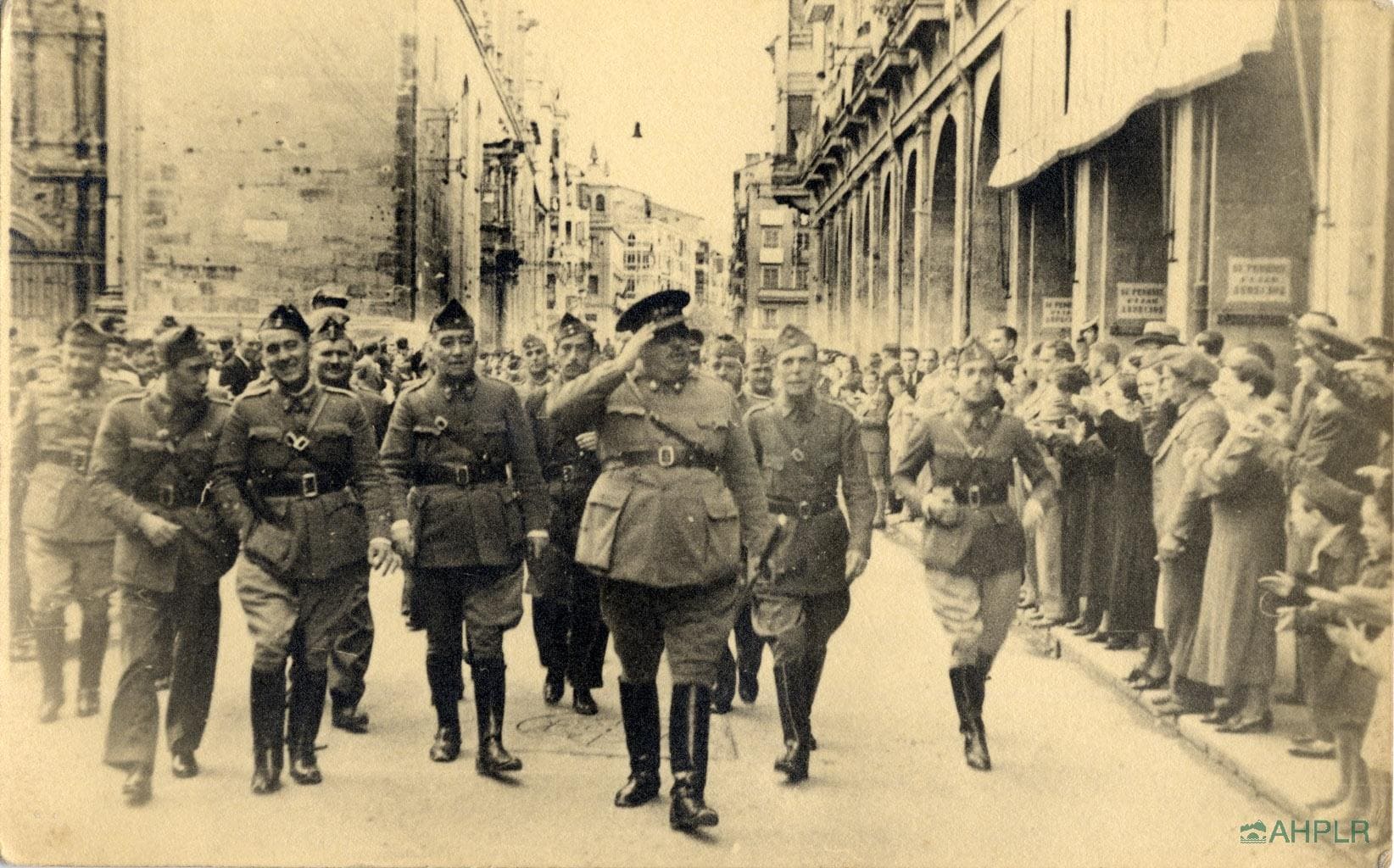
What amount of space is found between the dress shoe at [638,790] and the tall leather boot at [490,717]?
565 millimetres

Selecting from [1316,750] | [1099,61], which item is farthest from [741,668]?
[1099,61]

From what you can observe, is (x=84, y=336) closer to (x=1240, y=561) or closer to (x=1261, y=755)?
(x=1240, y=561)

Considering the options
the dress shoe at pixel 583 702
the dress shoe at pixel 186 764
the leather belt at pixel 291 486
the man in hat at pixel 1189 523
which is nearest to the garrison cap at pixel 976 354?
the man in hat at pixel 1189 523

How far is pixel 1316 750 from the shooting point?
5.41 meters

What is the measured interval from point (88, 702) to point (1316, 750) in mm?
5759

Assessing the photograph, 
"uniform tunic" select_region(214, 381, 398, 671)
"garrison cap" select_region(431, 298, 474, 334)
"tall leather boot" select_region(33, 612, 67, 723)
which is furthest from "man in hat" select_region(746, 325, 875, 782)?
"tall leather boot" select_region(33, 612, 67, 723)

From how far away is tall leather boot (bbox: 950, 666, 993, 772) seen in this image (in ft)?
18.6

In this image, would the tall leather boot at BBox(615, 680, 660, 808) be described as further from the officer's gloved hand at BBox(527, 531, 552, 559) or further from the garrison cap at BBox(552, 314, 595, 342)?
the garrison cap at BBox(552, 314, 595, 342)

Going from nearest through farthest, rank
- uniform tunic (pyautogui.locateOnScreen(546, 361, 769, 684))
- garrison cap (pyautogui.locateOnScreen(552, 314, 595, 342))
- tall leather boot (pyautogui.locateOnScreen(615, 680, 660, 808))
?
uniform tunic (pyautogui.locateOnScreen(546, 361, 769, 684)), tall leather boot (pyautogui.locateOnScreen(615, 680, 660, 808)), garrison cap (pyautogui.locateOnScreen(552, 314, 595, 342))

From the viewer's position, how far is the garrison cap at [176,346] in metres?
5.44

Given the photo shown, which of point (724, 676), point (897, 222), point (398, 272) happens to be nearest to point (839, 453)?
point (724, 676)

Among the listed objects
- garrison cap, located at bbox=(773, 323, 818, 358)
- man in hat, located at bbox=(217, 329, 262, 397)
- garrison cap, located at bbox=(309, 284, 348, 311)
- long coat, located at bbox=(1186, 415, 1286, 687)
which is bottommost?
long coat, located at bbox=(1186, 415, 1286, 687)

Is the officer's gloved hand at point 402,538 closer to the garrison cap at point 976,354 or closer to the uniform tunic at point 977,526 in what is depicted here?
the uniform tunic at point 977,526

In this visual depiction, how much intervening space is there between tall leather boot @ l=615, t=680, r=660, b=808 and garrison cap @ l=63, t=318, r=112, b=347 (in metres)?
3.14
